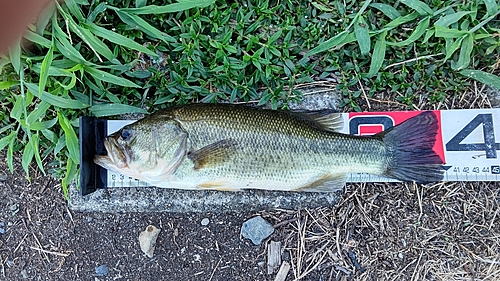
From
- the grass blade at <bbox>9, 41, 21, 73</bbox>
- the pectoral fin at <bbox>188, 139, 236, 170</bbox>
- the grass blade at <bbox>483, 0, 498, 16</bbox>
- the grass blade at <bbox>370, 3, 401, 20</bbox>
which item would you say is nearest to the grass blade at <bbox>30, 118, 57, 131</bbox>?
the grass blade at <bbox>9, 41, 21, 73</bbox>

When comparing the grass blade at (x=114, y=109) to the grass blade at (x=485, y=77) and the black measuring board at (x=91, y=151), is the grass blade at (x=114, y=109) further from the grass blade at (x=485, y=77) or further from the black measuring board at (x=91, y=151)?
the grass blade at (x=485, y=77)

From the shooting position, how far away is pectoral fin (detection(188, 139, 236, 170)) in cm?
282

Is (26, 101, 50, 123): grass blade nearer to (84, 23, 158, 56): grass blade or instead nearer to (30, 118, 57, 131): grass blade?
(30, 118, 57, 131): grass blade

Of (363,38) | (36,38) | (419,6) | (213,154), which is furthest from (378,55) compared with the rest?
(36,38)

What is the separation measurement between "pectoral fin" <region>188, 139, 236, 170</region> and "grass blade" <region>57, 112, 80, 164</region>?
855 millimetres

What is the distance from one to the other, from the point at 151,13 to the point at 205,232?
1689 millimetres

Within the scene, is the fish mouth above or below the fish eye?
below

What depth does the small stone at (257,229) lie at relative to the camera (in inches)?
132

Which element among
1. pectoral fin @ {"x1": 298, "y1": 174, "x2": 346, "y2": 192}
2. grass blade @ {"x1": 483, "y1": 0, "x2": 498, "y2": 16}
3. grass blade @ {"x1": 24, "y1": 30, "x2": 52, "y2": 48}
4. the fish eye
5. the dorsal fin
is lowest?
pectoral fin @ {"x1": 298, "y1": 174, "x2": 346, "y2": 192}

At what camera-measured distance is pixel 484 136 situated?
3.23 meters

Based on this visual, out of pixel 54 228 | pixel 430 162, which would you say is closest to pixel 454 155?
pixel 430 162

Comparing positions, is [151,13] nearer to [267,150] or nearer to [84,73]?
[84,73]

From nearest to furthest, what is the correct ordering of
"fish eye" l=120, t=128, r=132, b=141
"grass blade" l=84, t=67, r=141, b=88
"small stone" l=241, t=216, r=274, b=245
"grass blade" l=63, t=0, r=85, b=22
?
"fish eye" l=120, t=128, r=132, b=141 → "grass blade" l=63, t=0, r=85, b=22 → "grass blade" l=84, t=67, r=141, b=88 → "small stone" l=241, t=216, r=274, b=245

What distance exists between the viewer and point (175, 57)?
328 cm
